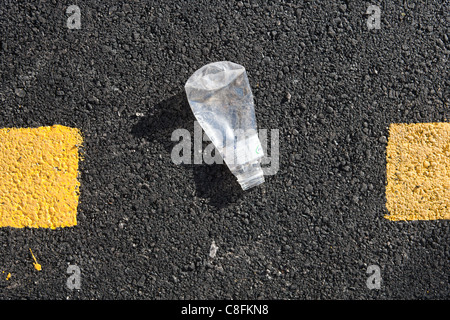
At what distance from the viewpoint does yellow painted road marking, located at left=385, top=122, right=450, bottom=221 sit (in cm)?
235

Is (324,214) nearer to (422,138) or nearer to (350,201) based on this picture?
(350,201)

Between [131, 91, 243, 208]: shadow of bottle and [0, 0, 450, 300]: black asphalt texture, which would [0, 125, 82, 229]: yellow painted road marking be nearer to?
[0, 0, 450, 300]: black asphalt texture

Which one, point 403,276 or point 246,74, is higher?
point 246,74

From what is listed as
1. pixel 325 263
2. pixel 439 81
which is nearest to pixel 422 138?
pixel 439 81

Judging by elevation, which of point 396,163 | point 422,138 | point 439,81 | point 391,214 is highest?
point 439,81

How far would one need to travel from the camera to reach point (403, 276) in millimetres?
2363

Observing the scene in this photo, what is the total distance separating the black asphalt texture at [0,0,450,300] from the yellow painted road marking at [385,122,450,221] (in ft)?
0.21

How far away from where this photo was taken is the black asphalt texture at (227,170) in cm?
236

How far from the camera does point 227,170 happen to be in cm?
236

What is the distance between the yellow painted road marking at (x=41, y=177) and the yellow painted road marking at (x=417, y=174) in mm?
1971

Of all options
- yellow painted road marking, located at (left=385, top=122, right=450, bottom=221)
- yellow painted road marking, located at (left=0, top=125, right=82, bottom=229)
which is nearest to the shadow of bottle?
yellow painted road marking, located at (left=0, top=125, right=82, bottom=229)

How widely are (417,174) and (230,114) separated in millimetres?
1224

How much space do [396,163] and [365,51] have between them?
730mm

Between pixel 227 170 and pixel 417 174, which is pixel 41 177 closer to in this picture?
pixel 227 170
